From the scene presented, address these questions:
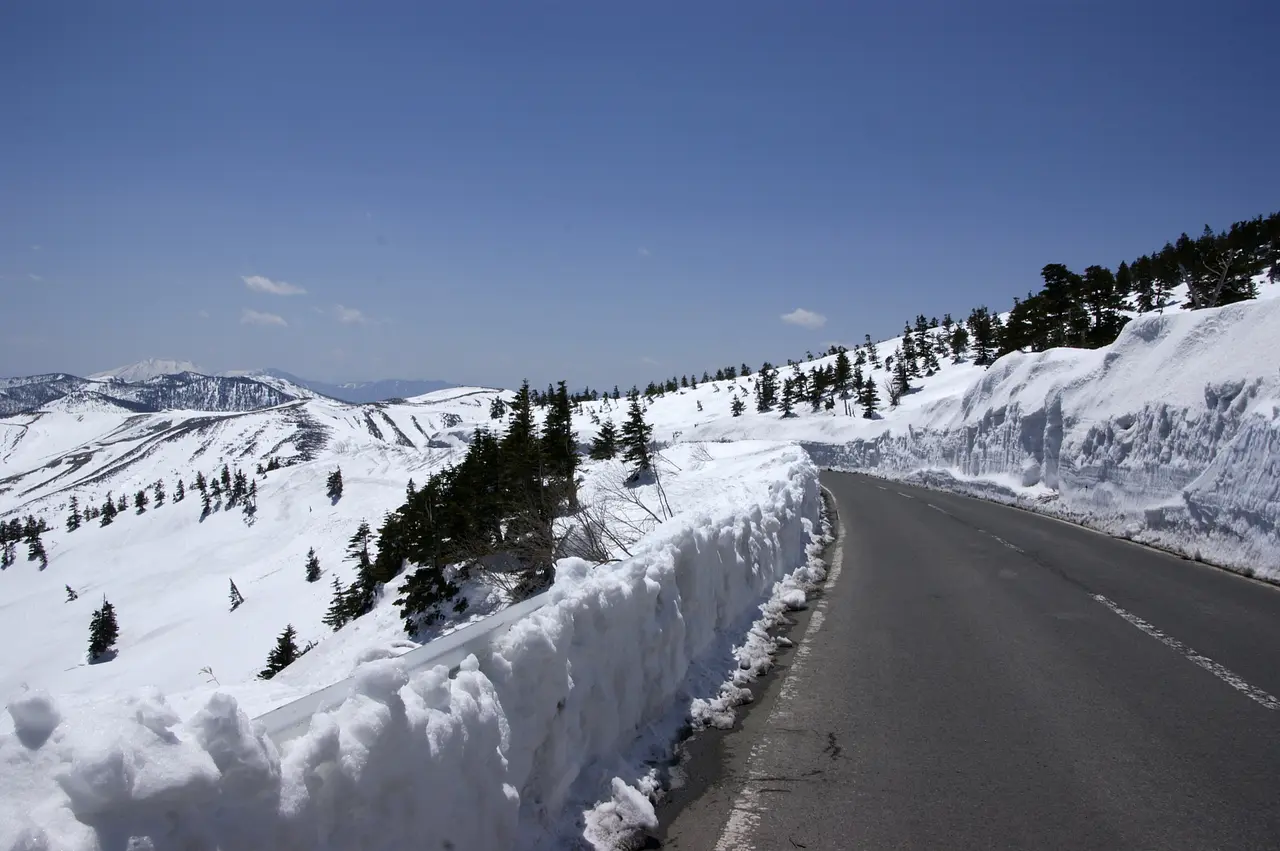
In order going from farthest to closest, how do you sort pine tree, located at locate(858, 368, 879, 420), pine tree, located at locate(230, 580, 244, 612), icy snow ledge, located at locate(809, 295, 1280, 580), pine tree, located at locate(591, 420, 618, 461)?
pine tree, located at locate(230, 580, 244, 612)
pine tree, located at locate(858, 368, 879, 420)
pine tree, located at locate(591, 420, 618, 461)
icy snow ledge, located at locate(809, 295, 1280, 580)

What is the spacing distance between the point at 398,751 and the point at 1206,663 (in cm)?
641

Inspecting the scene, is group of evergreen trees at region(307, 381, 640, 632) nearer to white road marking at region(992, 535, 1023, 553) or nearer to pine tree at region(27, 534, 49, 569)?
white road marking at region(992, 535, 1023, 553)

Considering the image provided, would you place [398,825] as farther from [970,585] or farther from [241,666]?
[241,666]

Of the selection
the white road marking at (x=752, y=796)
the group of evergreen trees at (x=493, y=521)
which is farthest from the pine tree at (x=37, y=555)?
the white road marking at (x=752, y=796)

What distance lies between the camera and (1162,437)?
43.7 ft

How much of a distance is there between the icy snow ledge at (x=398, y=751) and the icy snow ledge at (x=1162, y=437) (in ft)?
30.6

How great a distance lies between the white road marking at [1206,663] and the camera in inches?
192

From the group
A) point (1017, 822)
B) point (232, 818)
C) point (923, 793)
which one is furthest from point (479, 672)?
point (1017, 822)

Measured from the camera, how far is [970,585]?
901 centimetres

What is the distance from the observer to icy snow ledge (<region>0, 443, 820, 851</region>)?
74.3 inches

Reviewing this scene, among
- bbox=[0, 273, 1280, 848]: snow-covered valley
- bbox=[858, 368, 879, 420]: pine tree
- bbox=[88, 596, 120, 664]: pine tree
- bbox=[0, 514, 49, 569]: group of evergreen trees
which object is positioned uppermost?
bbox=[858, 368, 879, 420]: pine tree

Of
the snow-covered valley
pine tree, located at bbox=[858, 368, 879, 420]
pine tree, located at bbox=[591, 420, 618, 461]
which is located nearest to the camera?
the snow-covered valley

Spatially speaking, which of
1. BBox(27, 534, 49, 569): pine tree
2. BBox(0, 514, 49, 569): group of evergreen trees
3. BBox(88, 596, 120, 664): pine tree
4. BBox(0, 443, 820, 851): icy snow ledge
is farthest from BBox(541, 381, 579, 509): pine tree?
BBox(0, 514, 49, 569): group of evergreen trees

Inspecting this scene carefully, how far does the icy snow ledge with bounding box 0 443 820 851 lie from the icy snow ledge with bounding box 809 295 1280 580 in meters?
9.33
